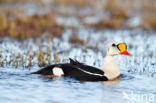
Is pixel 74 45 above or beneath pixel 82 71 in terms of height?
above

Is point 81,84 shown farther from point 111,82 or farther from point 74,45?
point 74,45

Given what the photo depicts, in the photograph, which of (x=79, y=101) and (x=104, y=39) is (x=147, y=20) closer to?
(x=104, y=39)

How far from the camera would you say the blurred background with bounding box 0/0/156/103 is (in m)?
7.04

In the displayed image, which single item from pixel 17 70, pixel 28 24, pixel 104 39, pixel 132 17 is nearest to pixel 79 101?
pixel 17 70

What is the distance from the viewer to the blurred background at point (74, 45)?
704 centimetres

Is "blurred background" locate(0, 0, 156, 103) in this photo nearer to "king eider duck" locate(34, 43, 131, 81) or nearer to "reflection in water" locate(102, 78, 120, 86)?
"reflection in water" locate(102, 78, 120, 86)

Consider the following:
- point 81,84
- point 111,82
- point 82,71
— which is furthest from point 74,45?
point 81,84

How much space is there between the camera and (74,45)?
12523 millimetres

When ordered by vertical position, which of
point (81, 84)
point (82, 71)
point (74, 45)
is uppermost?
point (74, 45)

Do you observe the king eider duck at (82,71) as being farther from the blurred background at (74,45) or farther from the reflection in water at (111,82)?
the blurred background at (74,45)

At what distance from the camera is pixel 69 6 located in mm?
21297

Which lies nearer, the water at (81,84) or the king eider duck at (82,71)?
the water at (81,84)

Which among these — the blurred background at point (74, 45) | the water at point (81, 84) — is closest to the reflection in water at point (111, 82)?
the water at point (81, 84)

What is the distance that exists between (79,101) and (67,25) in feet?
32.8
